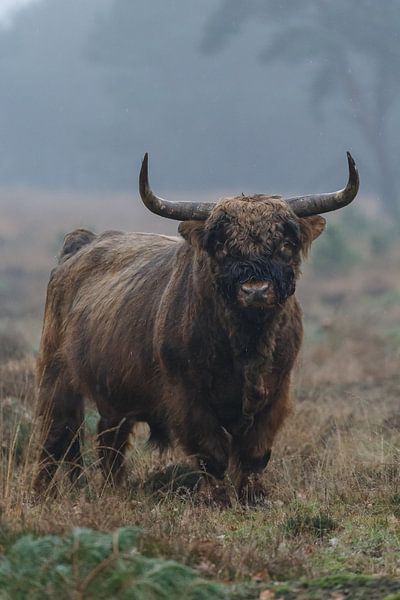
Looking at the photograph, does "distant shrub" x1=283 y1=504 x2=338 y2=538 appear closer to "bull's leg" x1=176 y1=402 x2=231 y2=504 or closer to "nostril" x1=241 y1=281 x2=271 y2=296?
"bull's leg" x1=176 y1=402 x2=231 y2=504

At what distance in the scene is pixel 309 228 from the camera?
7.21m

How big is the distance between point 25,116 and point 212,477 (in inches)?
3312

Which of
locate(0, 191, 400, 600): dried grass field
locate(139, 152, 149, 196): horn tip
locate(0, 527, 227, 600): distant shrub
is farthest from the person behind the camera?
locate(139, 152, 149, 196): horn tip

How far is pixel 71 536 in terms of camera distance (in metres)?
4.45

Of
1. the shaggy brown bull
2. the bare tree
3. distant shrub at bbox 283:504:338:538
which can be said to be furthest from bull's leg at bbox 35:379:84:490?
the bare tree

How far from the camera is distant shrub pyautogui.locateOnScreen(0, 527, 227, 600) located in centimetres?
414

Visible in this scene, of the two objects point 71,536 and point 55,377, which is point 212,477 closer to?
point 55,377

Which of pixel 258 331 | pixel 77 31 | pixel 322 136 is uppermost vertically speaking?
pixel 77 31

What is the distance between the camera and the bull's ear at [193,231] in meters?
7.09

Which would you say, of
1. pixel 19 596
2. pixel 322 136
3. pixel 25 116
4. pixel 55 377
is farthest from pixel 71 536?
pixel 25 116

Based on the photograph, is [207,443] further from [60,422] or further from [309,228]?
[60,422]

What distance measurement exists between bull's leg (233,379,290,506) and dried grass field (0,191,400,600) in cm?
15

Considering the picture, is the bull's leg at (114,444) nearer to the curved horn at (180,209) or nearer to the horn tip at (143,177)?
the curved horn at (180,209)

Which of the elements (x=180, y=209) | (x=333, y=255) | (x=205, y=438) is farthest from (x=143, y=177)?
(x=333, y=255)
